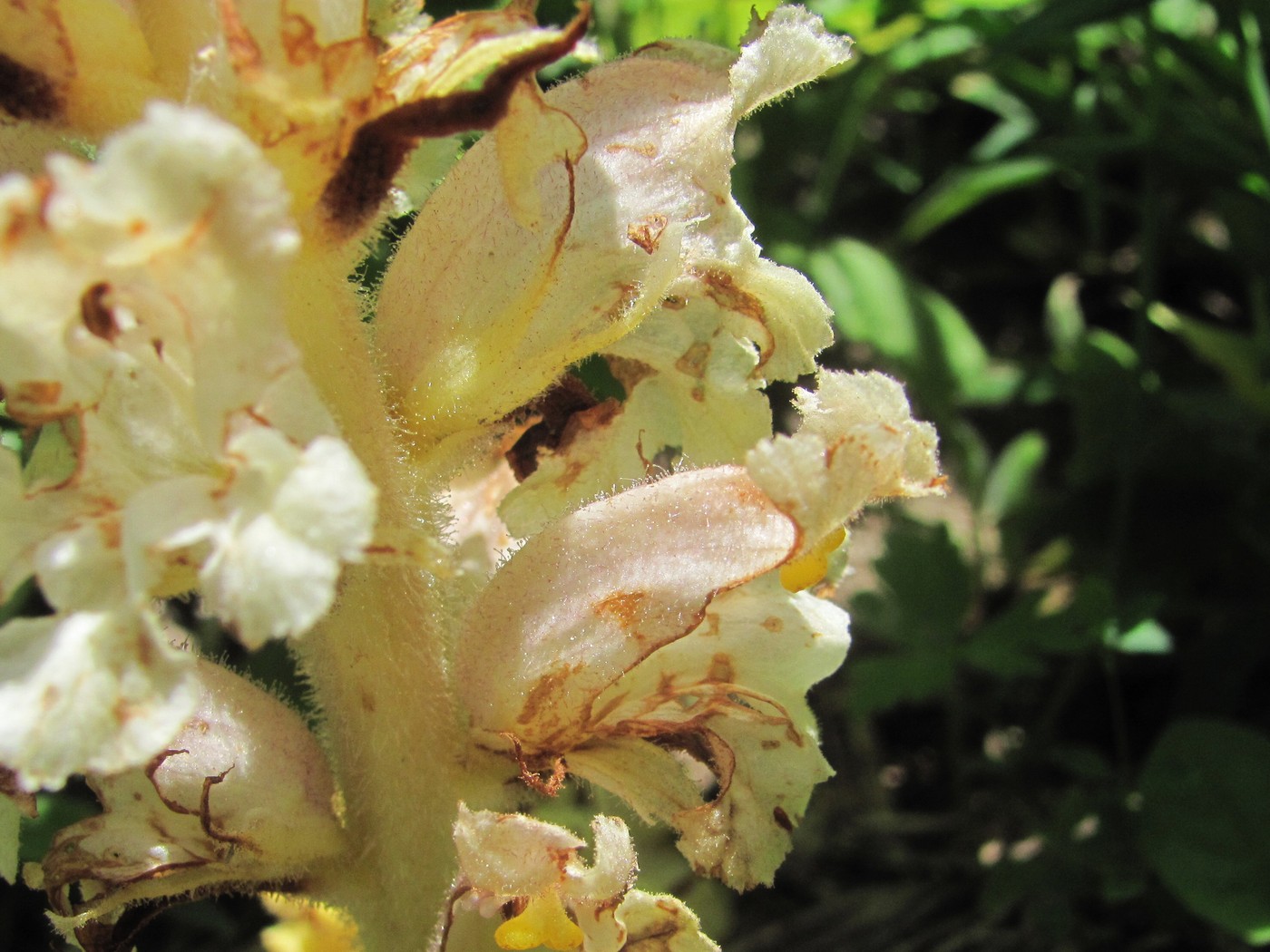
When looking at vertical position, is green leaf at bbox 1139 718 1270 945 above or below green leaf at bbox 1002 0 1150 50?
below

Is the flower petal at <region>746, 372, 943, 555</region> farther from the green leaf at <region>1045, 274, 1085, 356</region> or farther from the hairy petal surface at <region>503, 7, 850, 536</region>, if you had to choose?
the green leaf at <region>1045, 274, 1085, 356</region>

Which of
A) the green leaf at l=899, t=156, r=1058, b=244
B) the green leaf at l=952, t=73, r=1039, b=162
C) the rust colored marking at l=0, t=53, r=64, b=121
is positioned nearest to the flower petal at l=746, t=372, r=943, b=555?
the rust colored marking at l=0, t=53, r=64, b=121

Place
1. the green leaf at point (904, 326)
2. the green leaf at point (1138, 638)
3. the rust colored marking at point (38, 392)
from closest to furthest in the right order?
the rust colored marking at point (38, 392), the green leaf at point (1138, 638), the green leaf at point (904, 326)

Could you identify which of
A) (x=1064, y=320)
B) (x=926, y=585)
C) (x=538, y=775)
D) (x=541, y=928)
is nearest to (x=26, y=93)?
(x=538, y=775)

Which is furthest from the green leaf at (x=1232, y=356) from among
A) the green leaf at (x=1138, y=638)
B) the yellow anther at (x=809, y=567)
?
the yellow anther at (x=809, y=567)

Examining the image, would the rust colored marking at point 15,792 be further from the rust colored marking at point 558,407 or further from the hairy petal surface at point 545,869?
the rust colored marking at point 558,407

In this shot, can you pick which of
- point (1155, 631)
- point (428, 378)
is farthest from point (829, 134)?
point (428, 378)

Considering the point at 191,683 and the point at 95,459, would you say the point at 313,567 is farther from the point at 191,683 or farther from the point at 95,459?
the point at 95,459
